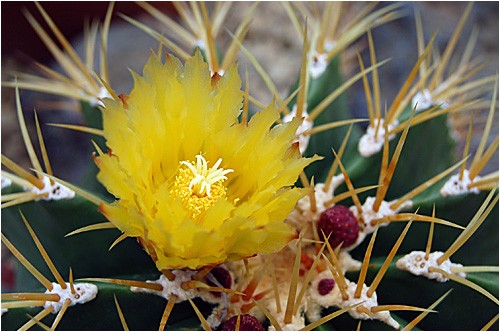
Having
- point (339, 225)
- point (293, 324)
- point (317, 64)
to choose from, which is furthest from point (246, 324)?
point (317, 64)

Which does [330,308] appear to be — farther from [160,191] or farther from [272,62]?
[272,62]

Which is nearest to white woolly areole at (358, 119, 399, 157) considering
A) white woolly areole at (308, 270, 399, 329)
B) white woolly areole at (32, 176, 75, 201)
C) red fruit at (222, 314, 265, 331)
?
white woolly areole at (308, 270, 399, 329)

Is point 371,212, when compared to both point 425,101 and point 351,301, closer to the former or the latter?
point 351,301

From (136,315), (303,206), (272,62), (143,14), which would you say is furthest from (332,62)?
(143,14)

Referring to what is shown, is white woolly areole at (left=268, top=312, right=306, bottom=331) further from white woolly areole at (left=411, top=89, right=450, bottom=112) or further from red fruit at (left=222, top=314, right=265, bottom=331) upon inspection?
white woolly areole at (left=411, top=89, right=450, bottom=112)

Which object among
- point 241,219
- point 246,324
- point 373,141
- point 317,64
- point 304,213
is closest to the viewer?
point 241,219

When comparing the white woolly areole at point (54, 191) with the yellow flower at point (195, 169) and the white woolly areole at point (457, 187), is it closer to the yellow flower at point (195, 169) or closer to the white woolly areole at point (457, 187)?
the yellow flower at point (195, 169)
